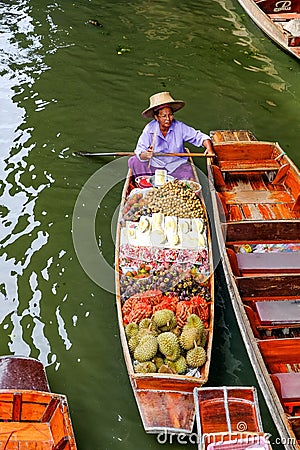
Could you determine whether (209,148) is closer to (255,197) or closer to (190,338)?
(255,197)

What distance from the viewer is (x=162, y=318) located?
4074mm

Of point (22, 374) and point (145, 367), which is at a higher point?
point (145, 367)

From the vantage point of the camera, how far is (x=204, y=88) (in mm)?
9195

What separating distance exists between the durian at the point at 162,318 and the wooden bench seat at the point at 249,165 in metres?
2.62

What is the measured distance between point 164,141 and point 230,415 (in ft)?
10.8

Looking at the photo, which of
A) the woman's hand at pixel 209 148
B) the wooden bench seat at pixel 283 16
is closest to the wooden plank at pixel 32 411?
the woman's hand at pixel 209 148

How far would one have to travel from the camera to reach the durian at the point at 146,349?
12.6 ft

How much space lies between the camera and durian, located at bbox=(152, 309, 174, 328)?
4070mm

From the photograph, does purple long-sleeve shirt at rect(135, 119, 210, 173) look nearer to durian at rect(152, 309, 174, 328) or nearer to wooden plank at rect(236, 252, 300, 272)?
wooden plank at rect(236, 252, 300, 272)

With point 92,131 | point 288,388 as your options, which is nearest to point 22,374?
point 288,388

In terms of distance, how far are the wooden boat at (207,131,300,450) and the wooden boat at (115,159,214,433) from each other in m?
0.29

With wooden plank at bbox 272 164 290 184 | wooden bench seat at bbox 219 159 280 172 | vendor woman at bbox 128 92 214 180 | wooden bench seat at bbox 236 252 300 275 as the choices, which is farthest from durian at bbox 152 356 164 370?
wooden plank at bbox 272 164 290 184

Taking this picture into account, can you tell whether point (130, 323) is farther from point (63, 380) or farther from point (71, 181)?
point (71, 181)

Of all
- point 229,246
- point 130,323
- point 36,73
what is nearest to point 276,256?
point 229,246
